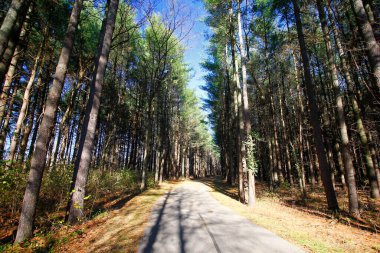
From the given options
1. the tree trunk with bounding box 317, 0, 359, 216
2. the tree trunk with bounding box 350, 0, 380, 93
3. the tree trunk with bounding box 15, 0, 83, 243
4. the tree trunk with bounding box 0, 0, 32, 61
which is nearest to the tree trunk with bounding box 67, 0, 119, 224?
the tree trunk with bounding box 15, 0, 83, 243

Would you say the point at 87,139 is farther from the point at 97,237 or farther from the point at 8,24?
the point at 8,24

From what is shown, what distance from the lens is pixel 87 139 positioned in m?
6.65

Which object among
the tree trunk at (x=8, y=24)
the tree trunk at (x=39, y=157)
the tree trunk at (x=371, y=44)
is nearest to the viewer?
the tree trunk at (x=39, y=157)

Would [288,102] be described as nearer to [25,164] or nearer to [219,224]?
[219,224]

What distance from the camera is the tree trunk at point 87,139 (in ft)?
19.7

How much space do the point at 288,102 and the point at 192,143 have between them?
2097 cm

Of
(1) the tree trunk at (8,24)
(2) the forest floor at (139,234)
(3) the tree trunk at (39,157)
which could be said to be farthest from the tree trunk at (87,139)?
(1) the tree trunk at (8,24)

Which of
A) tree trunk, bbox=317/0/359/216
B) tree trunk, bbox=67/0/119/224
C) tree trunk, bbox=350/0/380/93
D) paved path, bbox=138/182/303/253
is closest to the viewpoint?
paved path, bbox=138/182/303/253

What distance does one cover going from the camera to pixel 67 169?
9.00 metres

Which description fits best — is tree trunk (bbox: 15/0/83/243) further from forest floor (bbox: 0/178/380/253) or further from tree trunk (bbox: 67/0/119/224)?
tree trunk (bbox: 67/0/119/224)

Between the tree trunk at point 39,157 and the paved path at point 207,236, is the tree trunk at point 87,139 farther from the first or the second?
the paved path at point 207,236

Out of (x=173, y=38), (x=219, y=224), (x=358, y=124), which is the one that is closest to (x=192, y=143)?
(x=173, y=38)

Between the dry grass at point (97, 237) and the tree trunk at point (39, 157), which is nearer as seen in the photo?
the dry grass at point (97, 237)

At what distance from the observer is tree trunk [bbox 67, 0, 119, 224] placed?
19.7ft
